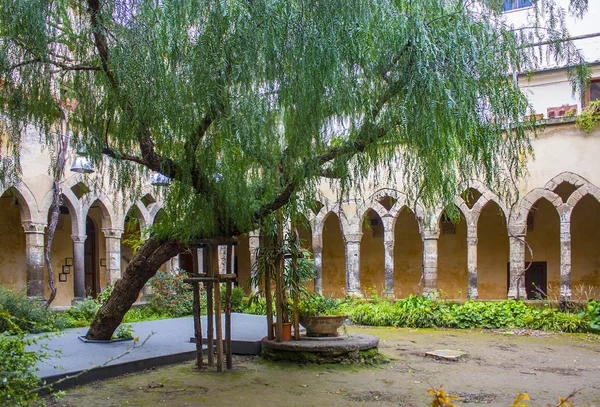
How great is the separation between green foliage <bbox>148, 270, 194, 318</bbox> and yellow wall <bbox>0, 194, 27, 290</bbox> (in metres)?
3.39

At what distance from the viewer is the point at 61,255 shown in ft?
48.2

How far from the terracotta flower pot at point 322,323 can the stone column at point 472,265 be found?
541cm

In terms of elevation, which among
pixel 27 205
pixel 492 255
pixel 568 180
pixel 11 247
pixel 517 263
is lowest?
pixel 492 255

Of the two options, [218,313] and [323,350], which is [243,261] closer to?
[323,350]

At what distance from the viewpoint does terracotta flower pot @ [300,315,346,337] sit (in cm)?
751

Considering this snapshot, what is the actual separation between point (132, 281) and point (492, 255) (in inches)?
422

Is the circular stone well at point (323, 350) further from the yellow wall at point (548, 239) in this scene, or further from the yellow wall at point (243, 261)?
the yellow wall at point (243, 261)

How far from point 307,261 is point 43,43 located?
5060 mm

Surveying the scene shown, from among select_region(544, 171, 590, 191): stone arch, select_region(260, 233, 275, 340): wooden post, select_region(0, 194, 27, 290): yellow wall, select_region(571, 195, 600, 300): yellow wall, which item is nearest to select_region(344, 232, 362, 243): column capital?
select_region(544, 171, 590, 191): stone arch

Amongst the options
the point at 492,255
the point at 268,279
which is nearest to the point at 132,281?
the point at 268,279

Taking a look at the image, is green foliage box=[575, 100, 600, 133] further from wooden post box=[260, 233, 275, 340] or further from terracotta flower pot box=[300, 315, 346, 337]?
wooden post box=[260, 233, 275, 340]

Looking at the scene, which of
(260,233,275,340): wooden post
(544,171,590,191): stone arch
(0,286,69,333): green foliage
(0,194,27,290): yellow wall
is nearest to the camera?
(260,233,275,340): wooden post

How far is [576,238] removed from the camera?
1409 cm

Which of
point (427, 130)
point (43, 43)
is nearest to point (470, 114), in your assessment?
point (427, 130)
